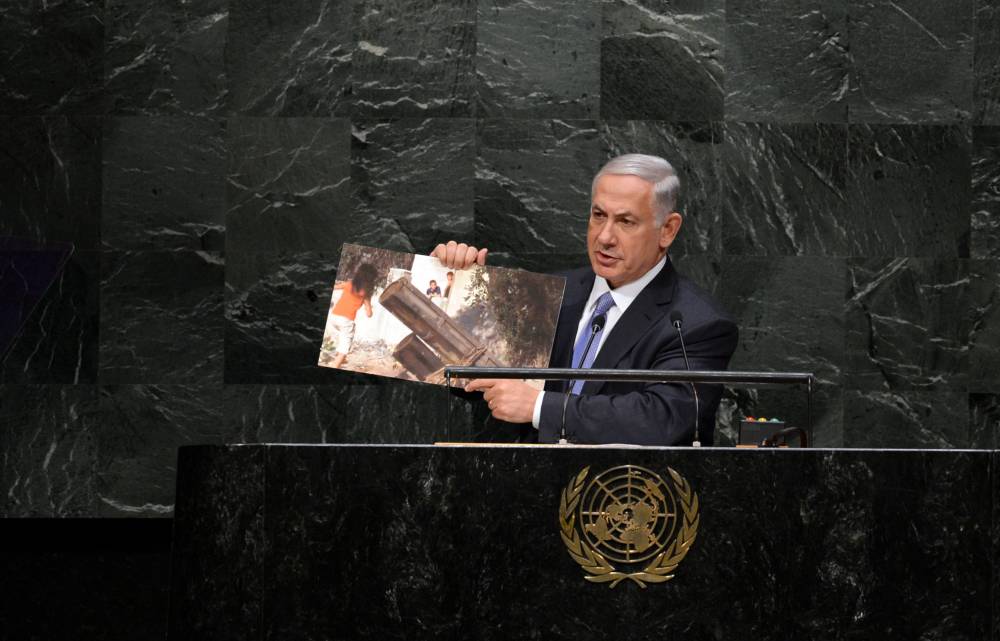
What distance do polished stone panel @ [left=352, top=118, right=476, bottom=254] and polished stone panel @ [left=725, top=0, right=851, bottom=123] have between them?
1158 millimetres

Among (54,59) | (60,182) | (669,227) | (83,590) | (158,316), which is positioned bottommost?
(83,590)

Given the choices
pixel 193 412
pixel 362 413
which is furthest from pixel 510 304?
pixel 193 412

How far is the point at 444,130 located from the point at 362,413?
123cm

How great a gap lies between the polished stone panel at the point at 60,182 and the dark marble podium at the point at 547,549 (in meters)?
2.93

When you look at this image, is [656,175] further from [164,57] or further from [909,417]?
[164,57]

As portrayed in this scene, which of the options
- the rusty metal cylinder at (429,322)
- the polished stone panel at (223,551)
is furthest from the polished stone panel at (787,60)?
the polished stone panel at (223,551)

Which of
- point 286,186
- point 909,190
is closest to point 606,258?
point 286,186

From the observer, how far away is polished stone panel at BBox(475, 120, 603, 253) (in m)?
5.33

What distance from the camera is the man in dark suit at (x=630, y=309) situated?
3607 mm

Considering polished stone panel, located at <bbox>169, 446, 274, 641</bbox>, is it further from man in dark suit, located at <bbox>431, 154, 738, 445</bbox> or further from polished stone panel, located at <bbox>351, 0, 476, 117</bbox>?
polished stone panel, located at <bbox>351, 0, 476, 117</bbox>

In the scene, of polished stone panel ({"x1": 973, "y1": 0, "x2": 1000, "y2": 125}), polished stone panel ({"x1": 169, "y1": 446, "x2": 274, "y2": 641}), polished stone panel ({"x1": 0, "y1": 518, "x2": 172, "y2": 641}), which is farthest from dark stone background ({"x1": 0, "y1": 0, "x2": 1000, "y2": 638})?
polished stone panel ({"x1": 169, "y1": 446, "x2": 274, "y2": 641})

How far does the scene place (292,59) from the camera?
536 centimetres

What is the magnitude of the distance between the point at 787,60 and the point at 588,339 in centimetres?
198

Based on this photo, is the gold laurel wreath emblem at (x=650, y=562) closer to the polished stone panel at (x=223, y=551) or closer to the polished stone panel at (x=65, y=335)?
the polished stone panel at (x=223, y=551)
